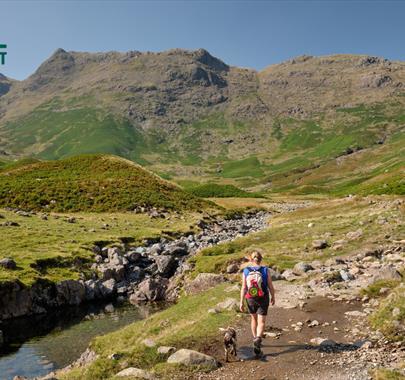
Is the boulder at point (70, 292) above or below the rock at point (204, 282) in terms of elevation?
below

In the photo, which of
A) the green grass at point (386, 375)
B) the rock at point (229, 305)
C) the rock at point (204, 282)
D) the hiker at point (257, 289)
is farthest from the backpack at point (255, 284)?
the rock at point (204, 282)

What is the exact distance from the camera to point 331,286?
2464cm

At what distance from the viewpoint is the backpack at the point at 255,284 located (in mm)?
16141

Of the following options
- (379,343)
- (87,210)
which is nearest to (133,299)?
(379,343)

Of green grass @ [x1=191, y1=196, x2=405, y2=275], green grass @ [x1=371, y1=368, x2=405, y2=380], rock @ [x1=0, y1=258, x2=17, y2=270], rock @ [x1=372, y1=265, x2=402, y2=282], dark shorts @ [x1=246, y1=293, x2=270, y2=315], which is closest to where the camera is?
green grass @ [x1=371, y1=368, x2=405, y2=380]

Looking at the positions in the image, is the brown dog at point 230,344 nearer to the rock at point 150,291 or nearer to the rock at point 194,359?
the rock at point 194,359

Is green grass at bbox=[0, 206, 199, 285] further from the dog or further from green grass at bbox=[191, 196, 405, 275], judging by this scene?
the dog

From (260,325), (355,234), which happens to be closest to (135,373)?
(260,325)

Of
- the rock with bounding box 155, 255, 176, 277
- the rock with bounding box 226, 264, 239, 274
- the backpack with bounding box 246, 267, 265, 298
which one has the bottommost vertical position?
the rock with bounding box 155, 255, 176, 277

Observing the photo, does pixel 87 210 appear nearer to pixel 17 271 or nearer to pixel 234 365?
pixel 17 271

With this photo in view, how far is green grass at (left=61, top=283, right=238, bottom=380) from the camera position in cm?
1669

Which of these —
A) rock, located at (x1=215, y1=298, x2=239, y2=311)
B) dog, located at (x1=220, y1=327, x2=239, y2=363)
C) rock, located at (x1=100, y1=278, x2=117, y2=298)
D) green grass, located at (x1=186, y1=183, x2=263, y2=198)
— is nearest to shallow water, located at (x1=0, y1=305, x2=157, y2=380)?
rock, located at (x1=100, y1=278, x2=117, y2=298)

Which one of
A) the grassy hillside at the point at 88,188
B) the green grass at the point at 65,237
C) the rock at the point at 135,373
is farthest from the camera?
the grassy hillside at the point at 88,188

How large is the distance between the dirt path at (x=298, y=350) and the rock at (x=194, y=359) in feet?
1.36
